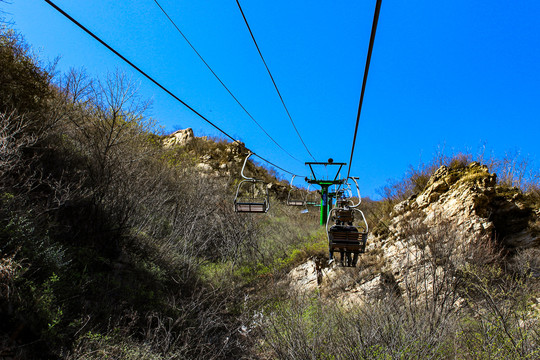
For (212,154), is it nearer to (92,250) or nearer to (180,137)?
(180,137)

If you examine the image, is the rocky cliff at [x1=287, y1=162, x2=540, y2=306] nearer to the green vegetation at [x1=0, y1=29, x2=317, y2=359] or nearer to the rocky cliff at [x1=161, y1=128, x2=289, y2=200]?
the green vegetation at [x1=0, y1=29, x2=317, y2=359]

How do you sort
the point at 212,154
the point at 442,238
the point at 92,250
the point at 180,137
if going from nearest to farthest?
1. the point at 92,250
2. the point at 442,238
3. the point at 212,154
4. the point at 180,137

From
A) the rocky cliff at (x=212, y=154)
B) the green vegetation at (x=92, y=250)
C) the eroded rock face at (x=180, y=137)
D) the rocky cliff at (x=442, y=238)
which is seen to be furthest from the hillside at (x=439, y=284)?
the eroded rock face at (x=180, y=137)

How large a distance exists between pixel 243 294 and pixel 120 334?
673cm

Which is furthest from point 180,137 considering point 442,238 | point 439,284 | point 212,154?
point 439,284

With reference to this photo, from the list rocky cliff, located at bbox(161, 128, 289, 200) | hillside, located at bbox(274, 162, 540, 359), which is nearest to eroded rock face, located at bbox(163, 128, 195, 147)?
rocky cliff, located at bbox(161, 128, 289, 200)

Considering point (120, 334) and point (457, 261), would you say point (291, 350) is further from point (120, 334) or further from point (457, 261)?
point (457, 261)

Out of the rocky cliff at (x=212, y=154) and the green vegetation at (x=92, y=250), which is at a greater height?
the rocky cliff at (x=212, y=154)

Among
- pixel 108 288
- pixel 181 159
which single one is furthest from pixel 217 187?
pixel 108 288

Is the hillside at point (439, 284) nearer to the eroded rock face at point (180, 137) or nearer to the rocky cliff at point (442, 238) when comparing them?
the rocky cliff at point (442, 238)

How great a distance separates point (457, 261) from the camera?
9984mm

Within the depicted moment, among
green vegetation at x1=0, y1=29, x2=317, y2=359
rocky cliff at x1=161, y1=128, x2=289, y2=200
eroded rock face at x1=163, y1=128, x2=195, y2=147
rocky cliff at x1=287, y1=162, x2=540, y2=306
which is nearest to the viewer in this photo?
green vegetation at x1=0, y1=29, x2=317, y2=359

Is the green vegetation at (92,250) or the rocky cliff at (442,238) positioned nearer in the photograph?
the green vegetation at (92,250)

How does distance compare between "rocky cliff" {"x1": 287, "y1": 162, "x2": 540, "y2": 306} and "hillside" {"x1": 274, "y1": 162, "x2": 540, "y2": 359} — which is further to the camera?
"rocky cliff" {"x1": 287, "y1": 162, "x2": 540, "y2": 306}
